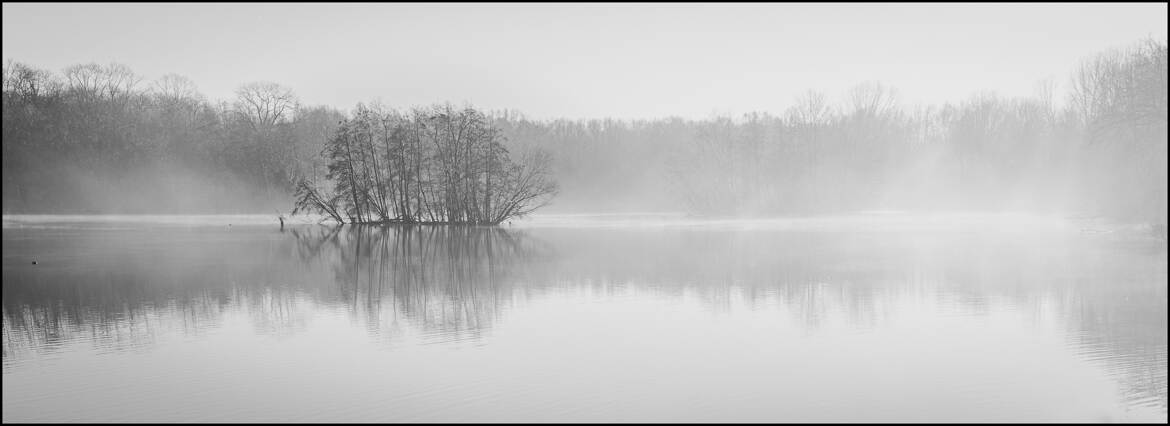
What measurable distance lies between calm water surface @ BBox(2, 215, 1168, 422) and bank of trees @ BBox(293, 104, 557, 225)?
25050 mm

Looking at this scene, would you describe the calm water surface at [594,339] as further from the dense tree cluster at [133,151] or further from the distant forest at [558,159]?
the dense tree cluster at [133,151]

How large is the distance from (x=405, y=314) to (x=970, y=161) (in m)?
80.0

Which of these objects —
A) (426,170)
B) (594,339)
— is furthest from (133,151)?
(594,339)

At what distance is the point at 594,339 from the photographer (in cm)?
1320

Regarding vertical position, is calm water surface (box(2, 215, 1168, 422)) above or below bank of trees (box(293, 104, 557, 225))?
below

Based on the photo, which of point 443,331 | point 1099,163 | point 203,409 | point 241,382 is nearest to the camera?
point 203,409

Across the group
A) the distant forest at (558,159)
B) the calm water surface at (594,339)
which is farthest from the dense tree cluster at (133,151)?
the calm water surface at (594,339)

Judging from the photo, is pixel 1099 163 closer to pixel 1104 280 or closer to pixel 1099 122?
pixel 1099 122

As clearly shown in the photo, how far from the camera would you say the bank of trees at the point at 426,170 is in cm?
5103

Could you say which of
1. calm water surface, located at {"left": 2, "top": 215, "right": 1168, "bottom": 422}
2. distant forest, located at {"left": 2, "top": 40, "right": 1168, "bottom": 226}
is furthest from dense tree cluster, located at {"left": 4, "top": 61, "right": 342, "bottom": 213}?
calm water surface, located at {"left": 2, "top": 215, "right": 1168, "bottom": 422}

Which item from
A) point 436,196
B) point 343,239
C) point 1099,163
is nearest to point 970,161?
point 1099,163

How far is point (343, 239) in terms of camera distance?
39375 millimetres

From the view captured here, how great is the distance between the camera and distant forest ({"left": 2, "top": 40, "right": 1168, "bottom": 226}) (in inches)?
2202

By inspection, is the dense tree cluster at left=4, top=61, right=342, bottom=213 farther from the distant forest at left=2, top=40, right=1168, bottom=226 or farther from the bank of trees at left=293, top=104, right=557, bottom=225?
the bank of trees at left=293, top=104, right=557, bottom=225
